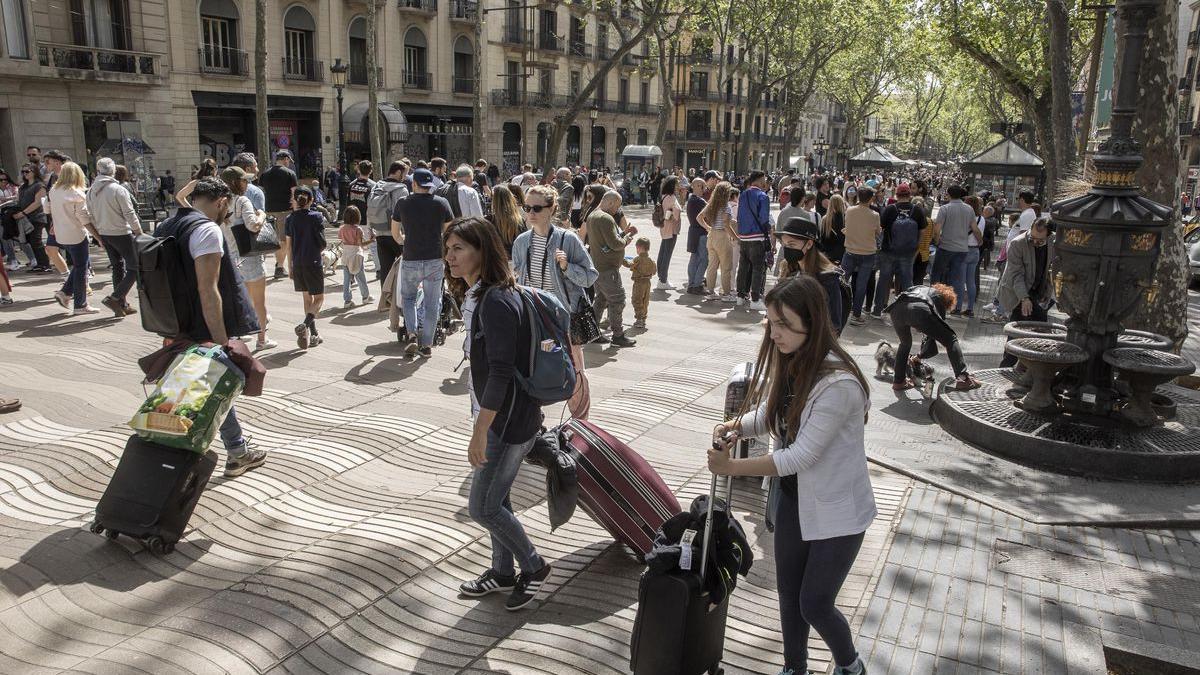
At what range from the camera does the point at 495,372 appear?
3.64 metres

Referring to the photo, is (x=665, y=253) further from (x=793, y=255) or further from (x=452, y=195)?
(x=793, y=255)

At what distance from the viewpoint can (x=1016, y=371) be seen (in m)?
7.45

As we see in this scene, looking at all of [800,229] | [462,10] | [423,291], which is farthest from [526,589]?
[462,10]

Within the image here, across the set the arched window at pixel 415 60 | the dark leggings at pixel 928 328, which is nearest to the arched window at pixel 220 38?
the arched window at pixel 415 60

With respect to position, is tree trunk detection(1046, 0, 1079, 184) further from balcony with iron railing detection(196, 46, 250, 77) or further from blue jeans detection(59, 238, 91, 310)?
balcony with iron railing detection(196, 46, 250, 77)

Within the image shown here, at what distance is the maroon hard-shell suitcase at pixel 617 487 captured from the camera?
13.8ft

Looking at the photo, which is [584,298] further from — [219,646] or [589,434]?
[219,646]

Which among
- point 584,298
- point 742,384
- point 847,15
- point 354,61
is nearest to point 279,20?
point 354,61

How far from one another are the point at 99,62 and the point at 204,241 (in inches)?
972

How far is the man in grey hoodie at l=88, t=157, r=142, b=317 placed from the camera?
365 inches

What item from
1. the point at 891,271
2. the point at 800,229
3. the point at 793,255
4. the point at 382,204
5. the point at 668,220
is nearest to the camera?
the point at 800,229

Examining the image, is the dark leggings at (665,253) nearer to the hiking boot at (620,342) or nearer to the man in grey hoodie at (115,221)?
the hiking boot at (620,342)

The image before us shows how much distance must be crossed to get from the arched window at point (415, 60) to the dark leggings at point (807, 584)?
35.5 m

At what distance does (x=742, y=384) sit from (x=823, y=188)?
975 cm
